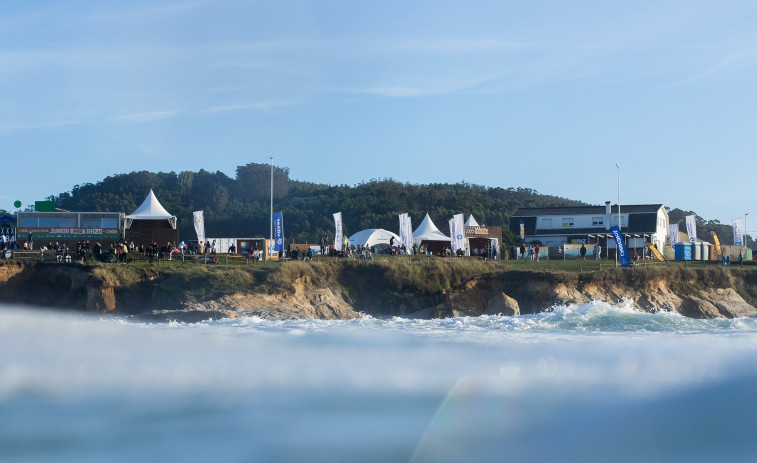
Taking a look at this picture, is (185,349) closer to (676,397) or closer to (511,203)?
(676,397)

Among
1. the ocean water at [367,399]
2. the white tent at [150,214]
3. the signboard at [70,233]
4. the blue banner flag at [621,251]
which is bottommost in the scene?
the ocean water at [367,399]

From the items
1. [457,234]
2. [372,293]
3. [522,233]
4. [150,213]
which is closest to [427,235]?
[457,234]

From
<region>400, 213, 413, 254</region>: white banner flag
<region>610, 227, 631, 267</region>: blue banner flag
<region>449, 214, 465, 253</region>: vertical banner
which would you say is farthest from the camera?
<region>400, 213, 413, 254</region>: white banner flag

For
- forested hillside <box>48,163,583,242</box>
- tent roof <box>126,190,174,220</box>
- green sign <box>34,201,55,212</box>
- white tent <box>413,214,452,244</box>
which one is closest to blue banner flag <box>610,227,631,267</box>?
white tent <box>413,214,452,244</box>

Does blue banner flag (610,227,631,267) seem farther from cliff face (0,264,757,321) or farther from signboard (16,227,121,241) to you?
signboard (16,227,121,241)

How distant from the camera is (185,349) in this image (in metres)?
18.2

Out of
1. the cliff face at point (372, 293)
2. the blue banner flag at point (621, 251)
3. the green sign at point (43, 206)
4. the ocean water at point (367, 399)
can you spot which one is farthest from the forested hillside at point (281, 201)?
the ocean water at point (367, 399)

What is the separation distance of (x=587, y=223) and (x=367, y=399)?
57047mm

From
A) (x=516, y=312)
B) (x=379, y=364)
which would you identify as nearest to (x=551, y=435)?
(x=379, y=364)

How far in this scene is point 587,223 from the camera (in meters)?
66.6

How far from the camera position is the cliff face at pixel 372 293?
32.7 meters

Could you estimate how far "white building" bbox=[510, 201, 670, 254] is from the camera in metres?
63.2

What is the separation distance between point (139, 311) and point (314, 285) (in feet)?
29.0

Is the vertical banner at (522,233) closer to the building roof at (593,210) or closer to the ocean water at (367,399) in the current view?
the building roof at (593,210)
